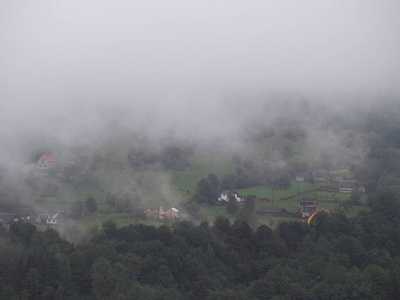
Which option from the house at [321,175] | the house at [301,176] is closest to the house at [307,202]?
the house at [301,176]

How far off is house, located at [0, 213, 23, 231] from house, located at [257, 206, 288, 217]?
1464cm

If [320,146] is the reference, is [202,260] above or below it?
below

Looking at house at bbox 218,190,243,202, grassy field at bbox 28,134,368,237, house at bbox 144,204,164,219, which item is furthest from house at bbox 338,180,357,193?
house at bbox 144,204,164,219

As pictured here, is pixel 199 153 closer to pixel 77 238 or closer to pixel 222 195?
pixel 222 195

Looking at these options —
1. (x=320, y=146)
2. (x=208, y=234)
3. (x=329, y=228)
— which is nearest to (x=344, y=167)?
(x=320, y=146)

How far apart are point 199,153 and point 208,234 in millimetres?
9363

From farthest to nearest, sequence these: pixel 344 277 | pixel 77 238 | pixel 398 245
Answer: pixel 398 245 < pixel 77 238 < pixel 344 277

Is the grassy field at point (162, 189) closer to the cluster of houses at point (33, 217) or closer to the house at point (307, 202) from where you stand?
the house at point (307, 202)

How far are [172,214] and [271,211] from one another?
6645mm

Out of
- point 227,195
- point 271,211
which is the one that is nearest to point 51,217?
point 227,195

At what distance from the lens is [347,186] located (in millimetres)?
31484

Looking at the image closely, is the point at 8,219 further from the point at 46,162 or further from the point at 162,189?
the point at 162,189

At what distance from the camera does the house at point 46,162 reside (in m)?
28.2

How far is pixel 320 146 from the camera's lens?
1495 inches
